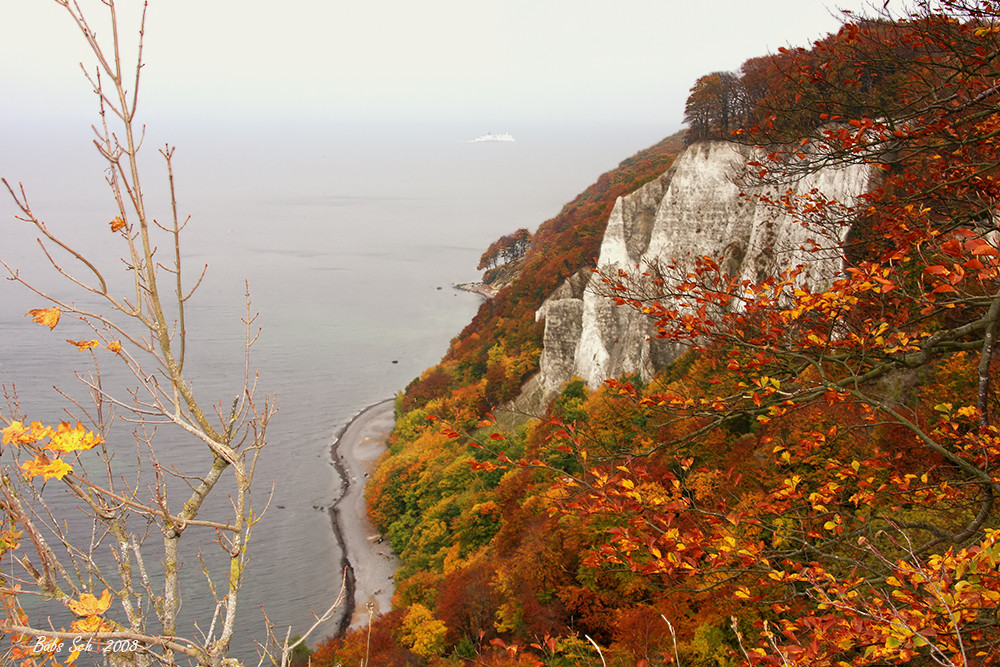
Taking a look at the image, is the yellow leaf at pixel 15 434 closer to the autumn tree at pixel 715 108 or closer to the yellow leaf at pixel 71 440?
the yellow leaf at pixel 71 440

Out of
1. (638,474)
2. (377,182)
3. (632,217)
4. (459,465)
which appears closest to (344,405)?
(459,465)

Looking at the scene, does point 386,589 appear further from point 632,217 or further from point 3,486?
point 3,486

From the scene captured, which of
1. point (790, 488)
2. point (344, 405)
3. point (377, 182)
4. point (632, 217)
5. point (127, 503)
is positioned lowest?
point (344, 405)

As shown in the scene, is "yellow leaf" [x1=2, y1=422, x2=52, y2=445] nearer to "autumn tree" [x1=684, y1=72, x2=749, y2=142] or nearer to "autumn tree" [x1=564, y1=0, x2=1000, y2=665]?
"autumn tree" [x1=564, y1=0, x2=1000, y2=665]

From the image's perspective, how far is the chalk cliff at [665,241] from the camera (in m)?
22.3

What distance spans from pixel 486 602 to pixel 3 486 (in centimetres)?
1762

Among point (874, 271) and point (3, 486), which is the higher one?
Answer: point (874, 271)

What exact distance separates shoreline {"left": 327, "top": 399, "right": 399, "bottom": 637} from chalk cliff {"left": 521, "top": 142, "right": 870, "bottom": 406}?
11848 mm

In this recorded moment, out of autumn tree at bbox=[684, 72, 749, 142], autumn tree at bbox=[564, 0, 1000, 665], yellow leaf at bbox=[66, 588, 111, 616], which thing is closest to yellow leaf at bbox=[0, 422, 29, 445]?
yellow leaf at bbox=[66, 588, 111, 616]

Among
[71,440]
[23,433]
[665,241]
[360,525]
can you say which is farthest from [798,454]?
[360,525]

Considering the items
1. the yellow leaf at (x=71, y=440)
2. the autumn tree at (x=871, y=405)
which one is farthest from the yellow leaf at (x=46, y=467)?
the autumn tree at (x=871, y=405)

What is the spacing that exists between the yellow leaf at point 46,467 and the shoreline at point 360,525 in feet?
64.7

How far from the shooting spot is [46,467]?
2545 millimetres

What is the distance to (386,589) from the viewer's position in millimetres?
28203
